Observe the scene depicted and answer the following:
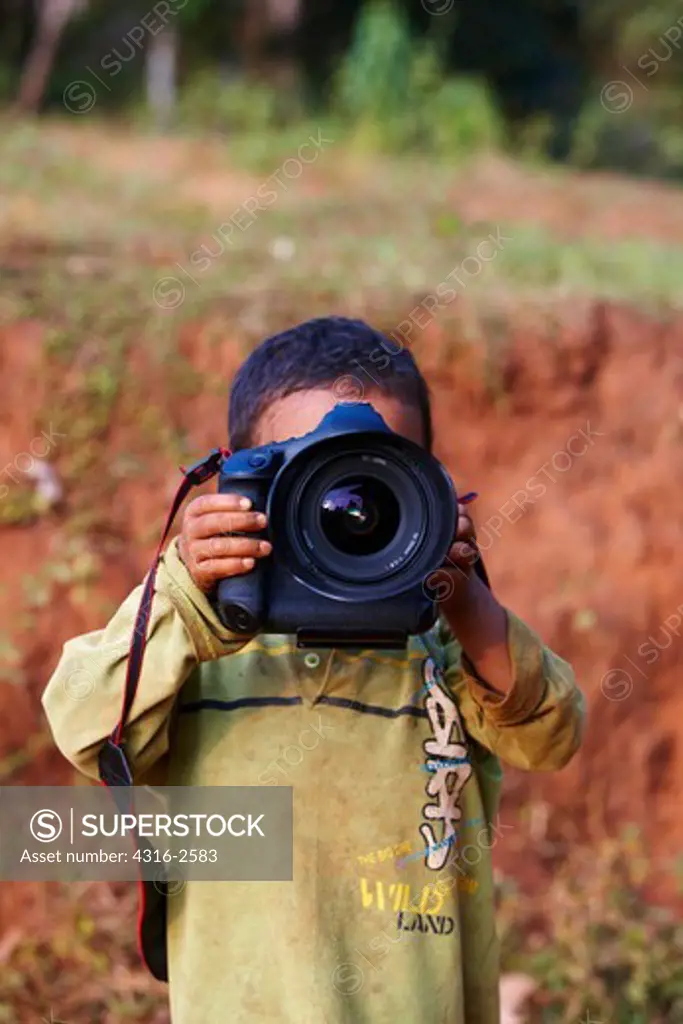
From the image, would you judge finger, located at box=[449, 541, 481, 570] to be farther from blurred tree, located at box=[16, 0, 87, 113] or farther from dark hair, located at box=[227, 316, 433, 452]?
blurred tree, located at box=[16, 0, 87, 113]

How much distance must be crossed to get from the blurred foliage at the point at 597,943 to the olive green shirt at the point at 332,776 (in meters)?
1.26

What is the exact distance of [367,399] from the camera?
134 centimetres

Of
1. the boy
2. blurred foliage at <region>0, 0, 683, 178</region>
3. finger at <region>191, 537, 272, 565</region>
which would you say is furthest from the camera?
blurred foliage at <region>0, 0, 683, 178</region>

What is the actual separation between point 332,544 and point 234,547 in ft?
0.33

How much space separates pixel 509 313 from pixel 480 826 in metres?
2.57

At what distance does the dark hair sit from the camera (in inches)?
54.0

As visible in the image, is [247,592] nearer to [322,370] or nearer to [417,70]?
[322,370]

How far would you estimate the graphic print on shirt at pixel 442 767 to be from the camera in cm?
136

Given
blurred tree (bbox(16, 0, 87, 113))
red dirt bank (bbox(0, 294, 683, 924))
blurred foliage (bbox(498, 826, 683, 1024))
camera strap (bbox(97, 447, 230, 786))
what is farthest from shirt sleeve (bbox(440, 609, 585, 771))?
blurred tree (bbox(16, 0, 87, 113))

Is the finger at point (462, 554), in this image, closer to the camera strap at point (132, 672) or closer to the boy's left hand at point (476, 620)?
the boy's left hand at point (476, 620)

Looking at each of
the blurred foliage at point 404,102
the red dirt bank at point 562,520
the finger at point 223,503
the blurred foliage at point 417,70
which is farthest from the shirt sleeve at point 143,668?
the blurred foliage at point 404,102

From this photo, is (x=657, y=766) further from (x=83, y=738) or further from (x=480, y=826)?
(x=83, y=738)
